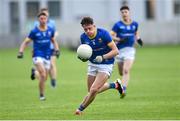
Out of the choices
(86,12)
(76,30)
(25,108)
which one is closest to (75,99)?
(25,108)

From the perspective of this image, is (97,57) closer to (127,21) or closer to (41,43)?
(41,43)

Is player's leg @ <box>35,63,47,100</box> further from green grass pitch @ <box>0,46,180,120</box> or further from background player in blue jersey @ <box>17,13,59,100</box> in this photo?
green grass pitch @ <box>0,46,180,120</box>

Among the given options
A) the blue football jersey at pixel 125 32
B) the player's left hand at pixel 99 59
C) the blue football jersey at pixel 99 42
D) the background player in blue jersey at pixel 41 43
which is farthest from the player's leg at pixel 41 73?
the player's left hand at pixel 99 59

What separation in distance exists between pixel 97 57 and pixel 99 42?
16.0 inches

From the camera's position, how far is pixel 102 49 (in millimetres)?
16922

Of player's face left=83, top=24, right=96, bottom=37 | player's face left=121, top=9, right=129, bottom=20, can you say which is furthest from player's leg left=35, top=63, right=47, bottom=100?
player's face left=83, top=24, right=96, bottom=37

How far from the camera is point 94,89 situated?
1656cm

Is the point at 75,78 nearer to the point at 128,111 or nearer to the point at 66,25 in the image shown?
the point at 128,111

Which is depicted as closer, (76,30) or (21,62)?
(21,62)

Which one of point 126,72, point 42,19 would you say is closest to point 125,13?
point 126,72

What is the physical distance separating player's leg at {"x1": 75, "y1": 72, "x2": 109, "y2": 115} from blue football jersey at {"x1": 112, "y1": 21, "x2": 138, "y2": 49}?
5.65 m

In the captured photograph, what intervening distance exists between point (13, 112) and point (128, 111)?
2.55 meters

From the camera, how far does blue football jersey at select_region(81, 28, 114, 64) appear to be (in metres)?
16.8

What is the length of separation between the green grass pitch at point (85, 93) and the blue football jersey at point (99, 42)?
1281 millimetres
